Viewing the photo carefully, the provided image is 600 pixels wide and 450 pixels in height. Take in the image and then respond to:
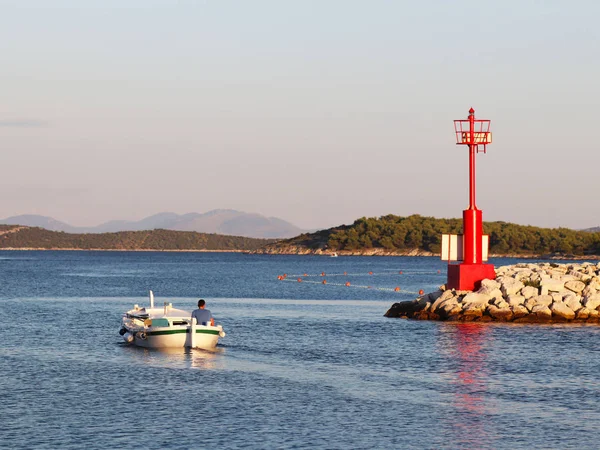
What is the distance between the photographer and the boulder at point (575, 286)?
52.1 m

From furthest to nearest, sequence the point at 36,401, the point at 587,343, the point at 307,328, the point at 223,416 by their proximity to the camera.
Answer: the point at 307,328 < the point at 587,343 < the point at 36,401 < the point at 223,416

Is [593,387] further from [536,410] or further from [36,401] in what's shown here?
[36,401]

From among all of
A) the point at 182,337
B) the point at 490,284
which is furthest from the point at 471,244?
the point at 182,337

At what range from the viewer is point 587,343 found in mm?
39688

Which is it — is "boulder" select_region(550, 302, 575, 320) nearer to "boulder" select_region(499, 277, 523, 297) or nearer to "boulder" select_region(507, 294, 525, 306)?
"boulder" select_region(507, 294, 525, 306)

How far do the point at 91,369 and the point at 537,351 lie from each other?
16761 mm

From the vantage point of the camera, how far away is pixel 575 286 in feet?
172

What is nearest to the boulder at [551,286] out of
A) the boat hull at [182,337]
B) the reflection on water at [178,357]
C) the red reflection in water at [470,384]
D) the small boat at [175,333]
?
the red reflection in water at [470,384]

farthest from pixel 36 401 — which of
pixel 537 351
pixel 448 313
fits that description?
pixel 448 313

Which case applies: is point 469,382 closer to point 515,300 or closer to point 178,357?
point 178,357

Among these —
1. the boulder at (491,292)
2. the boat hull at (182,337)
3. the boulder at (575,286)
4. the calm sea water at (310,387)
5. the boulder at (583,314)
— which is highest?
the boulder at (575,286)

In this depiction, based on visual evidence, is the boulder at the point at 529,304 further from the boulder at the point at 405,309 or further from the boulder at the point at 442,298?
the boulder at the point at 405,309

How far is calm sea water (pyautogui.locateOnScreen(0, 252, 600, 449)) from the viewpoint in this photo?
21.7 metres

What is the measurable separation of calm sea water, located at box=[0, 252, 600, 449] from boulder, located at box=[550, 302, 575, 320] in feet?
8.93
